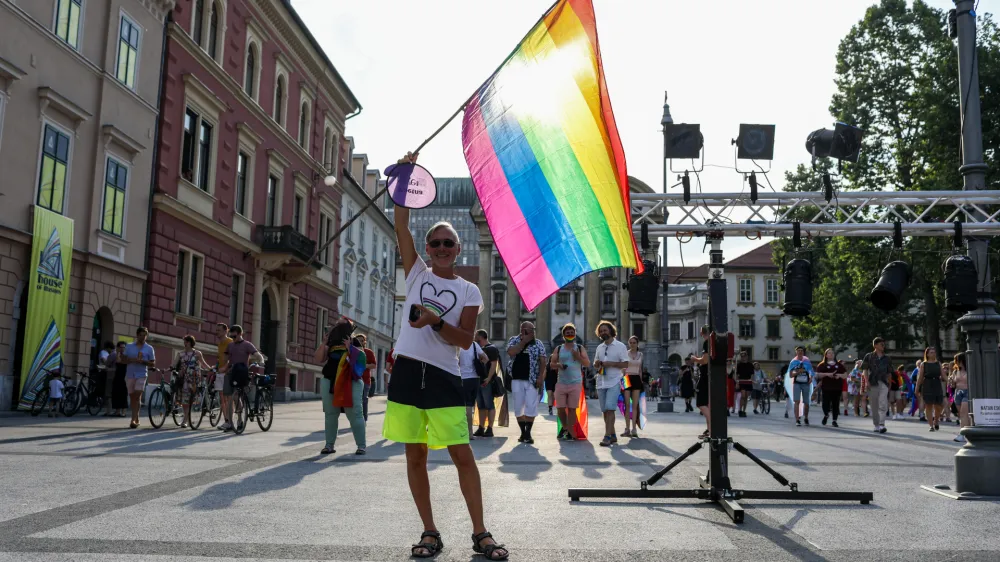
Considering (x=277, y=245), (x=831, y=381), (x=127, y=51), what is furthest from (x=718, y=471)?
(x=277, y=245)

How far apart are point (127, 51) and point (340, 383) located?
1511cm

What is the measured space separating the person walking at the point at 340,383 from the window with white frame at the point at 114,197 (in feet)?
40.7

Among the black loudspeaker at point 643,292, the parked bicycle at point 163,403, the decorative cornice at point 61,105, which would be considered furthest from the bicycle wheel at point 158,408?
the black loudspeaker at point 643,292

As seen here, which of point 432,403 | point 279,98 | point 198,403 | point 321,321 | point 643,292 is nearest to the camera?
point 432,403

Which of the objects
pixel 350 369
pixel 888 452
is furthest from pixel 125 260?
pixel 888 452

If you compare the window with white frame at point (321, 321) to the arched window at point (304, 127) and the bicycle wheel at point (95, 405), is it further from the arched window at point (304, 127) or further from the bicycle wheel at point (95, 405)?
the bicycle wheel at point (95, 405)

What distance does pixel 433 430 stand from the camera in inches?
196

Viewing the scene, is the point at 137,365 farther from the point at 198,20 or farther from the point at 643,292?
the point at 198,20

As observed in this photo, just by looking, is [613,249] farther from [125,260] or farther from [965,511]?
[125,260]

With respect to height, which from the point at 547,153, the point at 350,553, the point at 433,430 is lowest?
the point at 350,553

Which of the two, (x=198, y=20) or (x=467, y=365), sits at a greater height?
(x=198, y=20)

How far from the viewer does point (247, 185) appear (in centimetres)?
3120

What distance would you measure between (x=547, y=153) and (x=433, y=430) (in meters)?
2.39

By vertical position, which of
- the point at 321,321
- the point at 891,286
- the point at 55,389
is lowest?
the point at 55,389
